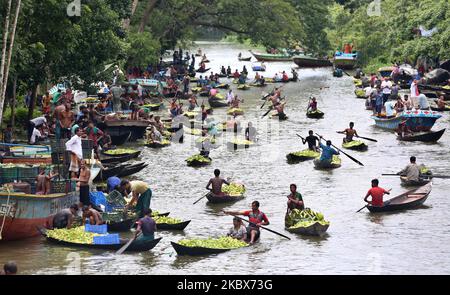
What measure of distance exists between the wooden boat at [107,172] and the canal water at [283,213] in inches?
54.4

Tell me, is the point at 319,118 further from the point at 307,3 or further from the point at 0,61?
the point at 307,3

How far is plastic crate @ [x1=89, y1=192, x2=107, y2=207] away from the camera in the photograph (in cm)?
2723

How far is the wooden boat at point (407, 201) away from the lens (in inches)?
1144

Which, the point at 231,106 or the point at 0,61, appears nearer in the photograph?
the point at 0,61

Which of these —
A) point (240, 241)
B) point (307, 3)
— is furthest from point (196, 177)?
point (307, 3)

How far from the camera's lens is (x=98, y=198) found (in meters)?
27.3

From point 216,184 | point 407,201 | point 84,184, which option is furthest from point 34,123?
point 407,201

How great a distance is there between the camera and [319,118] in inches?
1948

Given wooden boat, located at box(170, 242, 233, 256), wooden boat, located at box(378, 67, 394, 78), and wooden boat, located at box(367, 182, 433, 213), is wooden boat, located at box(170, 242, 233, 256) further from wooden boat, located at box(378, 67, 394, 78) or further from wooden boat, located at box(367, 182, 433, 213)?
wooden boat, located at box(378, 67, 394, 78)

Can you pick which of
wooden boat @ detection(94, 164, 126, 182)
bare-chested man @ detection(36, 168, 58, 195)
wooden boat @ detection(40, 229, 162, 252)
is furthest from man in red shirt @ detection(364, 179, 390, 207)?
bare-chested man @ detection(36, 168, 58, 195)

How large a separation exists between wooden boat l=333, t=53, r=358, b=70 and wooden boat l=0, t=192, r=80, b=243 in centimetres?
5224

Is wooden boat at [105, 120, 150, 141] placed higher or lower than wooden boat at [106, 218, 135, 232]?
higher

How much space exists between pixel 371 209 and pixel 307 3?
49.3 m
